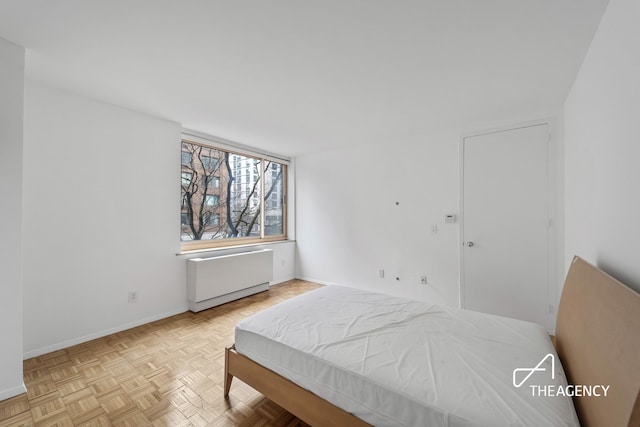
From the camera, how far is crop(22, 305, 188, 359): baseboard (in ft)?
7.58

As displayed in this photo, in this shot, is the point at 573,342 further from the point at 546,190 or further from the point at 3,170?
the point at 3,170

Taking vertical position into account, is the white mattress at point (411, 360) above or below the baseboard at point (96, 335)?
above

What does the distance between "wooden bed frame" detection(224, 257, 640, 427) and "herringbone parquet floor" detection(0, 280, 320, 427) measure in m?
0.20

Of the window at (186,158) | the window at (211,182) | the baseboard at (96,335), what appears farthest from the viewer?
the window at (211,182)

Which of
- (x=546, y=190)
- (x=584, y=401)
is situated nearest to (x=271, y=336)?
(x=584, y=401)

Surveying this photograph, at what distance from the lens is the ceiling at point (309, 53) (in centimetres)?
147

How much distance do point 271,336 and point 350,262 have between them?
284 cm

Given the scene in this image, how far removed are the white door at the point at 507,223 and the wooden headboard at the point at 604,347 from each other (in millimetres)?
1642

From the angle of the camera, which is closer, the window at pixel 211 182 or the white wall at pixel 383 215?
the white wall at pixel 383 215

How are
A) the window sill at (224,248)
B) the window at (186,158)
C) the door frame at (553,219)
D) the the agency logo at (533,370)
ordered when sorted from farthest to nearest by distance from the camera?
the window at (186,158), the window sill at (224,248), the door frame at (553,219), the the agency logo at (533,370)

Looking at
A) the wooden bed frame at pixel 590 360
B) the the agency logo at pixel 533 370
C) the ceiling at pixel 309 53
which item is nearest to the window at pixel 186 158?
the ceiling at pixel 309 53

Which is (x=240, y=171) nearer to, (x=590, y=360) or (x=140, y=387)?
(x=140, y=387)

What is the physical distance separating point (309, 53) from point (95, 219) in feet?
8.94

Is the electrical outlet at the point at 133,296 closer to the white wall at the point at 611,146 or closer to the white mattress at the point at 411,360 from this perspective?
the white mattress at the point at 411,360
